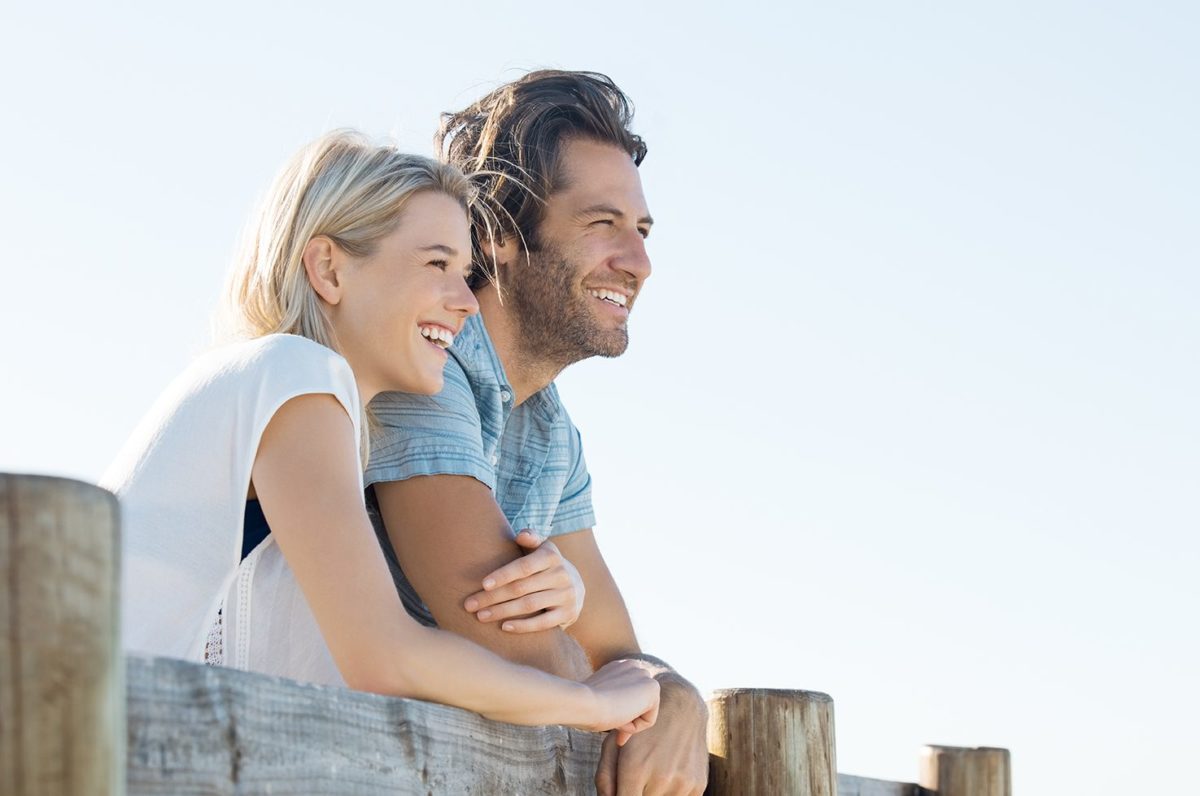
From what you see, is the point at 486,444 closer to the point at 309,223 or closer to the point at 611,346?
the point at 309,223

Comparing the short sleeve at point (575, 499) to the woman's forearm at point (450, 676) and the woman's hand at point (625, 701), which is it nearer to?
the woman's hand at point (625, 701)

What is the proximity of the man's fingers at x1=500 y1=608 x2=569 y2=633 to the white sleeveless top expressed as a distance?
0.32m

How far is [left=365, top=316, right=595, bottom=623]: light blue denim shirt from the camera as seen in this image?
283cm

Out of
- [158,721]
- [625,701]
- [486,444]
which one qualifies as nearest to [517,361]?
[486,444]

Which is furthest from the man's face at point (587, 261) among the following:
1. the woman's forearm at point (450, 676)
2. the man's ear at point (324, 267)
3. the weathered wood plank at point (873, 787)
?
the woman's forearm at point (450, 676)

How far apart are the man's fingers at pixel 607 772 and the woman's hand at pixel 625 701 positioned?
23 millimetres

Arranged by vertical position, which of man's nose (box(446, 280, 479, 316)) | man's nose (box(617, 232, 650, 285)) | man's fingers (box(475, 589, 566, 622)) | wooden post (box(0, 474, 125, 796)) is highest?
man's nose (box(617, 232, 650, 285))

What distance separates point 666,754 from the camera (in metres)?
2.63

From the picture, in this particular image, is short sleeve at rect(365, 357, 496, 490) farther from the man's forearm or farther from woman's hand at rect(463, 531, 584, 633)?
the man's forearm

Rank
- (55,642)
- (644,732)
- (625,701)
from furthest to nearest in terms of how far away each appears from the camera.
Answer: (644,732)
(625,701)
(55,642)

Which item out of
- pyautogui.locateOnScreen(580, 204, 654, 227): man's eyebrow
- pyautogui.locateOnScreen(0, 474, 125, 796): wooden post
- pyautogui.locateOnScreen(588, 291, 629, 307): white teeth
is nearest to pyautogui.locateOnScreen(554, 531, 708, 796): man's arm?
pyautogui.locateOnScreen(588, 291, 629, 307): white teeth

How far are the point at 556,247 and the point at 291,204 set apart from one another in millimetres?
1223

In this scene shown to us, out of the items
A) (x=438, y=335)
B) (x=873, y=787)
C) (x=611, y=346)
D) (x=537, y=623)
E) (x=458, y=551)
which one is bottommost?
(x=873, y=787)

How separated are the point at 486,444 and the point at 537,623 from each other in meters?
0.85
